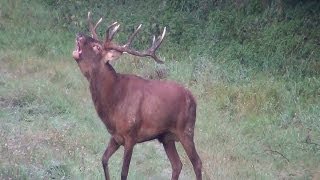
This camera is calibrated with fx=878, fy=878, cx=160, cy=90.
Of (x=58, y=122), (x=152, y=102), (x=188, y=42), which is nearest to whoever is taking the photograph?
(x=152, y=102)

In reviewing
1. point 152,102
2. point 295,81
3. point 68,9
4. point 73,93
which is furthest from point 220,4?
point 152,102

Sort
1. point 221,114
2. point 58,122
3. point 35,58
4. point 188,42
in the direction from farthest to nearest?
point 188,42
point 35,58
point 221,114
point 58,122

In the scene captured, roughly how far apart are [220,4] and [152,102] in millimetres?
11036

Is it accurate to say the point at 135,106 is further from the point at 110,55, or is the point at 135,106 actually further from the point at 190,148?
the point at 190,148

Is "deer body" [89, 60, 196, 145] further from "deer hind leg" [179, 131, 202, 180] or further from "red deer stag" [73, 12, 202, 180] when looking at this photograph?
"deer hind leg" [179, 131, 202, 180]

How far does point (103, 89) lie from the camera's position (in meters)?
8.89

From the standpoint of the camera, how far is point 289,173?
11.3 m

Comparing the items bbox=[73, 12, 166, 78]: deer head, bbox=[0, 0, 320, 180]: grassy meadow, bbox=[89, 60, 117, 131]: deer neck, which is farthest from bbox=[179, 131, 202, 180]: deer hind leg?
bbox=[0, 0, 320, 180]: grassy meadow

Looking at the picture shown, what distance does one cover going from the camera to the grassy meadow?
1101 centimetres

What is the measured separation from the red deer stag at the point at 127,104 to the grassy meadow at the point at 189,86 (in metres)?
1.15

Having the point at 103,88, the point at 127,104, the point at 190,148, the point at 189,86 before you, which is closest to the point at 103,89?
the point at 103,88

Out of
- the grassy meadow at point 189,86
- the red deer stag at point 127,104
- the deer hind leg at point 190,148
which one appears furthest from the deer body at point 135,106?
the grassy meadow at point 189,86

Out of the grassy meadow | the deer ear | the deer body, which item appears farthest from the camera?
the grassy meadow

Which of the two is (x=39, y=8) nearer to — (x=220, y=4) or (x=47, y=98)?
(x=220, y=4)
